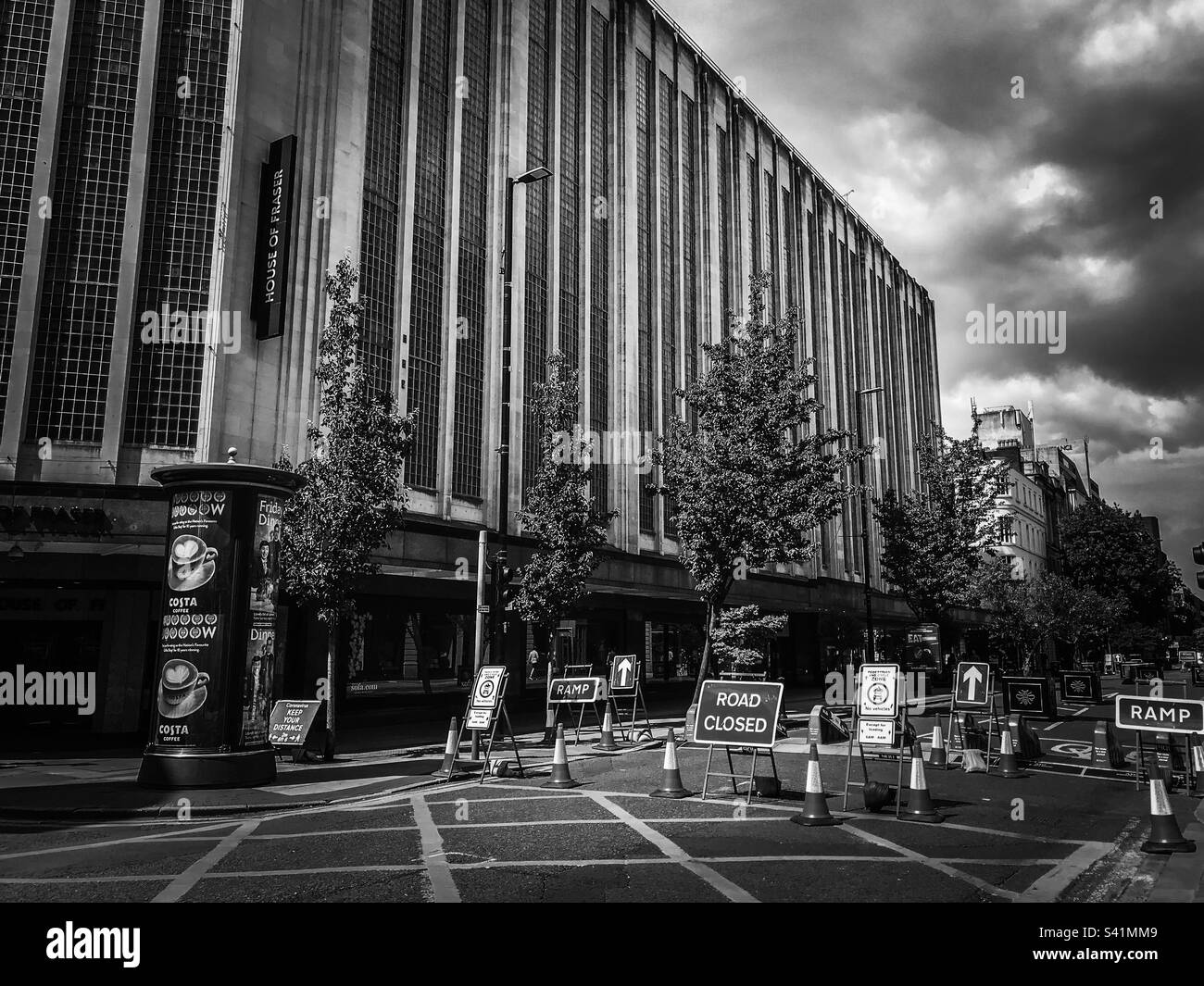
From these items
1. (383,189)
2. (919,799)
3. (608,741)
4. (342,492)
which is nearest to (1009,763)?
(919,799)

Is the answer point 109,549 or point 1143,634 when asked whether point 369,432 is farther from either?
point 1143,634

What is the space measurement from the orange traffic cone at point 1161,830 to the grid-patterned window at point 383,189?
64.1ft

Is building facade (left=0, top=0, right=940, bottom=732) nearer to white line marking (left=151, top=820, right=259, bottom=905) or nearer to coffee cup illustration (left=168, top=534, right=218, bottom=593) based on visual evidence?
coffee cup illustration (left=168, top=534, right=218, bottom=593)

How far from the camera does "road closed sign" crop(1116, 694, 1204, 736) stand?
1143cm

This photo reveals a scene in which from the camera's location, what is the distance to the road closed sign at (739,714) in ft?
37.1

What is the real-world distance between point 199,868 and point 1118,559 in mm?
83458

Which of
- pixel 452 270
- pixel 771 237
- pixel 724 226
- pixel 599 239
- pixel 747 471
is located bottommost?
pixel 747 471

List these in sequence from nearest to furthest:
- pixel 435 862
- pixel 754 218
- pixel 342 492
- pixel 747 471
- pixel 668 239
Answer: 1. pixel 435 862
2. pixel 342 492
3. pixel 747 471
4. pixel 668 239
5. pixel 754 218

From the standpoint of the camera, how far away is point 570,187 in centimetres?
3183

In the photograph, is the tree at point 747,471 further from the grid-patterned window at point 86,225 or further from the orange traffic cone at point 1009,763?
the grid-patterned window at point 86,225

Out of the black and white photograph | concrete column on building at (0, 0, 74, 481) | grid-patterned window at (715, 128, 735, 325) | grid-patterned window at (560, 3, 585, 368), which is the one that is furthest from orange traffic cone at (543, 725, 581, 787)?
grid-patterned window at (715, 128, 735, 325)

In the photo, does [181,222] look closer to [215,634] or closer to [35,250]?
[35,250]

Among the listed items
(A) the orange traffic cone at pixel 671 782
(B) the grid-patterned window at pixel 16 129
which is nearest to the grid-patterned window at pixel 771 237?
(B) the grid-patterned window at pixel 16 129
